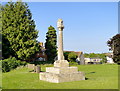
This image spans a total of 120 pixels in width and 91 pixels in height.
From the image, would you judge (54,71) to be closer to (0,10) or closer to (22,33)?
(22,33)

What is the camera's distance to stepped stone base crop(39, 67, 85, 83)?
11.9 metres

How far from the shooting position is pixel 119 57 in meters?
46.8

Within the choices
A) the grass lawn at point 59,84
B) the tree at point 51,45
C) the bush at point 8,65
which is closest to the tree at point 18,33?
the bush at point 8,65

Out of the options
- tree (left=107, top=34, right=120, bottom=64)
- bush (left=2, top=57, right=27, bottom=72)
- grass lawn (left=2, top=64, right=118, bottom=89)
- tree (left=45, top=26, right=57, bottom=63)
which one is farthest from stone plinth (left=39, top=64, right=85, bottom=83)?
tree (left=107, top=34, right=120, bottom=64)

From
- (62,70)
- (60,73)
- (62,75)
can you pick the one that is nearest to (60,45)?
(62,70)

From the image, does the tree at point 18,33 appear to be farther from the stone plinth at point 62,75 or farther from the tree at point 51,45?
the stone plinth at point 62,75

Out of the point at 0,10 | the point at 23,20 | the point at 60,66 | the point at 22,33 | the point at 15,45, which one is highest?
the point at 0,10

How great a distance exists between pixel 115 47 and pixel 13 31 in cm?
2938

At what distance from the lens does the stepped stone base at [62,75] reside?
1188cm

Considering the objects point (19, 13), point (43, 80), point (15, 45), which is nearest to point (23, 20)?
point (19, 13)

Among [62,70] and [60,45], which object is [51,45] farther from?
[62,70]

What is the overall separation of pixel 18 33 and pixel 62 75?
25.5m

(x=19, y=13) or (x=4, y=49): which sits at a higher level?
(x=19, y=13)

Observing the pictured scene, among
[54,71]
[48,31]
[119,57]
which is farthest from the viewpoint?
[48,31]
